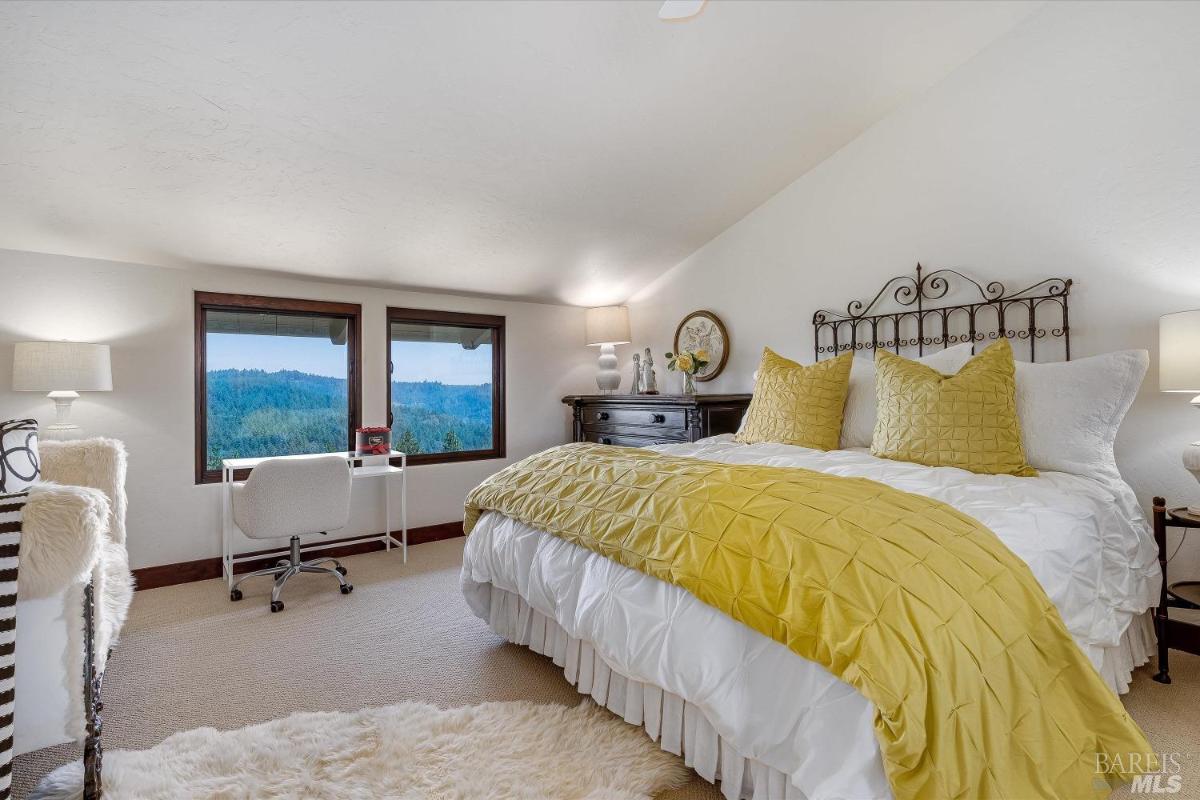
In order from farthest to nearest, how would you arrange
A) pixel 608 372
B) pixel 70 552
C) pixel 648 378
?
pixel 608 372
pixel 648 378
pixel 70 552

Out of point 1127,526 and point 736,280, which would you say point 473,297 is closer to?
point 736,280

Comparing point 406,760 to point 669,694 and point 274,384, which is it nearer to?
point 669,694

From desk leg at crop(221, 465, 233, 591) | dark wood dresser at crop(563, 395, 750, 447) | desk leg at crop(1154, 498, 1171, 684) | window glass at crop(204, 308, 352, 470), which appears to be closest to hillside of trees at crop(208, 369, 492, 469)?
window glass at crop(204, 308, 352, 470)

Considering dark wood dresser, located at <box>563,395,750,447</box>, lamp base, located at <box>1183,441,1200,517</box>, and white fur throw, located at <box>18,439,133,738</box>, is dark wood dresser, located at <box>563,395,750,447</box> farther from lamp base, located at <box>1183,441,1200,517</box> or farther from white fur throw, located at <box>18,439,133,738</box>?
white fur throw, located at <box>18,439,133,738</box>

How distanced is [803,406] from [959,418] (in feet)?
2.31

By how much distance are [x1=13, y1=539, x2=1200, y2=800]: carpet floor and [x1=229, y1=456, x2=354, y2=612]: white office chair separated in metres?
0.24

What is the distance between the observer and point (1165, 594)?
209cm

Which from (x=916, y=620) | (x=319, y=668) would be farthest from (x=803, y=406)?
(x=319, y=668)

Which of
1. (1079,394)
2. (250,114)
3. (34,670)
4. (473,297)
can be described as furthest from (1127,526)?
(473,297)

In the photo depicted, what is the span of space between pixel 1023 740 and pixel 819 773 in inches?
16.0

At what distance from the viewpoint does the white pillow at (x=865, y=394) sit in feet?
8.45

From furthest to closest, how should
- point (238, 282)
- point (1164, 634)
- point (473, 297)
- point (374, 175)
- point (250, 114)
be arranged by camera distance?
point (473, 297) → point (238, 282) → point (374, 175) → point (250, 114) → point (1164, 634)

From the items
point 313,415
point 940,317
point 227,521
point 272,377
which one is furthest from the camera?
point 313,415

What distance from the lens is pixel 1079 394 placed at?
2.13m
